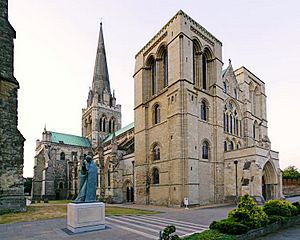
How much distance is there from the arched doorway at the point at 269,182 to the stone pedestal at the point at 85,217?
83.3 ft

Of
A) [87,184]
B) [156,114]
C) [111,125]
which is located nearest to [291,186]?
[156,114]

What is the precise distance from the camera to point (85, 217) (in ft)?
41.1

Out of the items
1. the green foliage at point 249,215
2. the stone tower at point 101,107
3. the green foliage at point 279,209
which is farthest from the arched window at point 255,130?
the stone tower at point 101,107

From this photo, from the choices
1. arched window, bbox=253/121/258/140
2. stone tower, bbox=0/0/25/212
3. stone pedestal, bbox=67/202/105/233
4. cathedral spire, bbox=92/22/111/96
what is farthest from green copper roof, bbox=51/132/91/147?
stone pedestal, bbox=67/202/105/233

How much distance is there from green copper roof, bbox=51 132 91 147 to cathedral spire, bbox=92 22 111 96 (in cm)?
1217

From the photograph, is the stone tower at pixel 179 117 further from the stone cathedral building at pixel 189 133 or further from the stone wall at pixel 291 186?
the stone wall at pixel 291 186

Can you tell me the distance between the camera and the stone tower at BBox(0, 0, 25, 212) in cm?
2039

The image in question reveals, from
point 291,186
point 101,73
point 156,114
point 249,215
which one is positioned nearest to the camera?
point 249,215

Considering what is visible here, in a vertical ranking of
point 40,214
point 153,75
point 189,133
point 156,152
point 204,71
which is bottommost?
point 40,214

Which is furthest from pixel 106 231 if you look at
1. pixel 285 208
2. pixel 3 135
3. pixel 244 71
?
pixel 244 71

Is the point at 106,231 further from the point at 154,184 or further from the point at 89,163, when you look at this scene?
the point at 154,184

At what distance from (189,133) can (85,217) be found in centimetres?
1772

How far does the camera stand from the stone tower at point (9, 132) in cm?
2039

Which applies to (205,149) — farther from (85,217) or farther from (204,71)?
(85,217)
